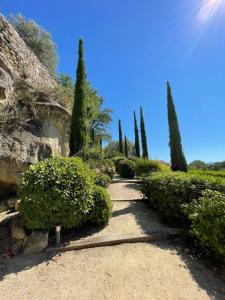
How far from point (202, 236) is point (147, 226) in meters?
1.53

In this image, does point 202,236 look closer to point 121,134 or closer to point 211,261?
point 211,261

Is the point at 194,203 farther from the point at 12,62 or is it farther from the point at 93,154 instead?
the point at 12,62

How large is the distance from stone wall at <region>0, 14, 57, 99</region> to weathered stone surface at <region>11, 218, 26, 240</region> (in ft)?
13.7

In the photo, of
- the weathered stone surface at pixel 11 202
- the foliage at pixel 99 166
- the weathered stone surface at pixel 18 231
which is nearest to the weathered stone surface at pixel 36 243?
the weathered stone surface at pixel 18 231

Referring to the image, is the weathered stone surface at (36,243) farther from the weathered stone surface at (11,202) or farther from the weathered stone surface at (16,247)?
the weathered stone surface at (11,202)

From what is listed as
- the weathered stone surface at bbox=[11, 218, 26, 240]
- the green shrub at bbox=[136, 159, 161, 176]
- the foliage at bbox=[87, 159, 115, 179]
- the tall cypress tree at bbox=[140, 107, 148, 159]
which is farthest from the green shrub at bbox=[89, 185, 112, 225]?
the tall cypress tree at bbox=[140, 107, 148, 159]

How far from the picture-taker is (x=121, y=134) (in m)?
31.1

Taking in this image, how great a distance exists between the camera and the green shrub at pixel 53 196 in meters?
3.94

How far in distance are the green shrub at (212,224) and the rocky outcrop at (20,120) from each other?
500 centimetres

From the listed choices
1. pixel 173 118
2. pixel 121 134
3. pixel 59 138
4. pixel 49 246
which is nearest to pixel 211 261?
pixel 49 246

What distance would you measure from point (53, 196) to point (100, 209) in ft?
4.22

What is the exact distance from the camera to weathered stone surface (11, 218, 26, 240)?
4261 millimetres

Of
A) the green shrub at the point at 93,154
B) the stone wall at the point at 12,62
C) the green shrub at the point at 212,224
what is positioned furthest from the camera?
the green shrub at the point at 93,154

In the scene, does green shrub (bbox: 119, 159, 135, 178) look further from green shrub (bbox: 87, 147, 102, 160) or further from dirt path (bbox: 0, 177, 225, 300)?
dirt path (bbox: 0, 177, 225, 300)
